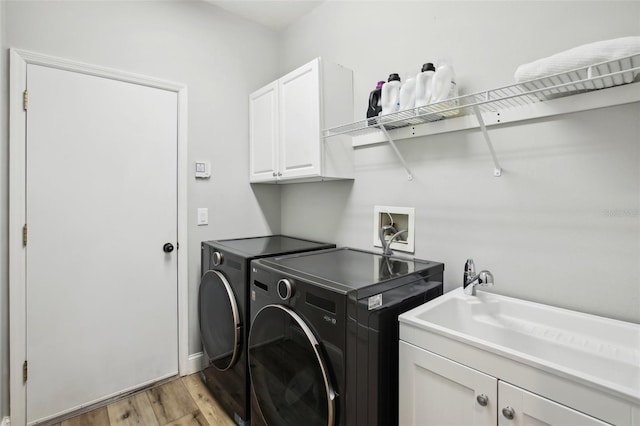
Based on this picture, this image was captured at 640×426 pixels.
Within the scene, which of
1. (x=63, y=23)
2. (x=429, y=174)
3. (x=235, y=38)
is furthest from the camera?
(x=235, y=38)

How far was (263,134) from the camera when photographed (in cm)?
237

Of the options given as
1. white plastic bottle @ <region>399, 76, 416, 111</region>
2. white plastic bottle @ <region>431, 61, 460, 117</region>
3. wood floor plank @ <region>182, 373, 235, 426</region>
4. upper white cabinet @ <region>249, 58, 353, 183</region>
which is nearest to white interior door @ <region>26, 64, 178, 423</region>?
wood floor plank @ <region>182, 373, 235, 426</region>

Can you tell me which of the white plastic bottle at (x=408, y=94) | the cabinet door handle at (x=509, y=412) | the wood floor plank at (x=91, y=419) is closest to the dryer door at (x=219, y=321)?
the wood floor plank at (x=91, y=419)

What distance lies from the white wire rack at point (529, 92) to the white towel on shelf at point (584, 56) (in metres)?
0.02

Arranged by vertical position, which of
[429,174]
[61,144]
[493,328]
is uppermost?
[61,144]

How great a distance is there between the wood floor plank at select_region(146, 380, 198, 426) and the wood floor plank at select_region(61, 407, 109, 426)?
0.81 feet

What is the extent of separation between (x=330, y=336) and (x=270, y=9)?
8.04 ft

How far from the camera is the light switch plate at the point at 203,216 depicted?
7.57 ft

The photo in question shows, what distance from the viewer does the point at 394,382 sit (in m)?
1.14

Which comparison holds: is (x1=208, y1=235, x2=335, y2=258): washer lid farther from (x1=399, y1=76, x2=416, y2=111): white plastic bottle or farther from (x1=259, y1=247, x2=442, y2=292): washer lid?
(x1=399, y1=76, x2=416, y2=111): white plastic bottle

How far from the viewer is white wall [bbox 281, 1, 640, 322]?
3.64 feet

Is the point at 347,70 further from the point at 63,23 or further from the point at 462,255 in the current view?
the point at 63,23

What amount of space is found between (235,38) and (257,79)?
338 millimetres

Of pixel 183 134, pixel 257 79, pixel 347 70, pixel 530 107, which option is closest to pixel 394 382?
pixel 530 107
